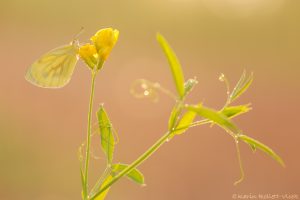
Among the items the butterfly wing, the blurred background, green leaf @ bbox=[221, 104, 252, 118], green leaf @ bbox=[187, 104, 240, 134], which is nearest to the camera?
green leaf @ bbox=[187, 104, 240, 134]

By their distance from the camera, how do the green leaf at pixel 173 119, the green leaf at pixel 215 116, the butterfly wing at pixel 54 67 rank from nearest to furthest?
the green leaf at pixel 215 116, the green leaf at pixel 173 119, the butterfly wing at pixel 54 67

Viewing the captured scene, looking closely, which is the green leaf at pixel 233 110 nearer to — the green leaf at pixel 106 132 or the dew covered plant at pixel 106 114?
the dew covered plant at pixel 106 114

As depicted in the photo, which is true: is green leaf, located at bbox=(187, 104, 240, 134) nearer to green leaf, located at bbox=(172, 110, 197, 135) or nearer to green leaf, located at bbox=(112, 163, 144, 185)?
green leaf, located at bbox=(172, 110, 197, 135)

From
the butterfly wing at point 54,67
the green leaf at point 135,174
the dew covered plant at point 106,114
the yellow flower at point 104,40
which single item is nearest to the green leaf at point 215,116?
the dew covered plant at point 106,114

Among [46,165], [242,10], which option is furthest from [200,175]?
[242,10]

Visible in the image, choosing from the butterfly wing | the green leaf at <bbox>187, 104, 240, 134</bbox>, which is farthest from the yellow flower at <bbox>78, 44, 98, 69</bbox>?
the green leaf at <bbox>187, 104, 240, 134</bbox>

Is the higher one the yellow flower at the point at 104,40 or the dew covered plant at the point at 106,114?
the yellow flower at the point at 104,40

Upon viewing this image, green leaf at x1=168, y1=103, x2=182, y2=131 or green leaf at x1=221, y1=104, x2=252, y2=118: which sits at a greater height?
green leaf at x1=221, y1=104, x2=252, y2=118

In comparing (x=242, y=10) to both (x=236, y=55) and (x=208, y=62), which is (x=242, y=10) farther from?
(x=208, y=62)
